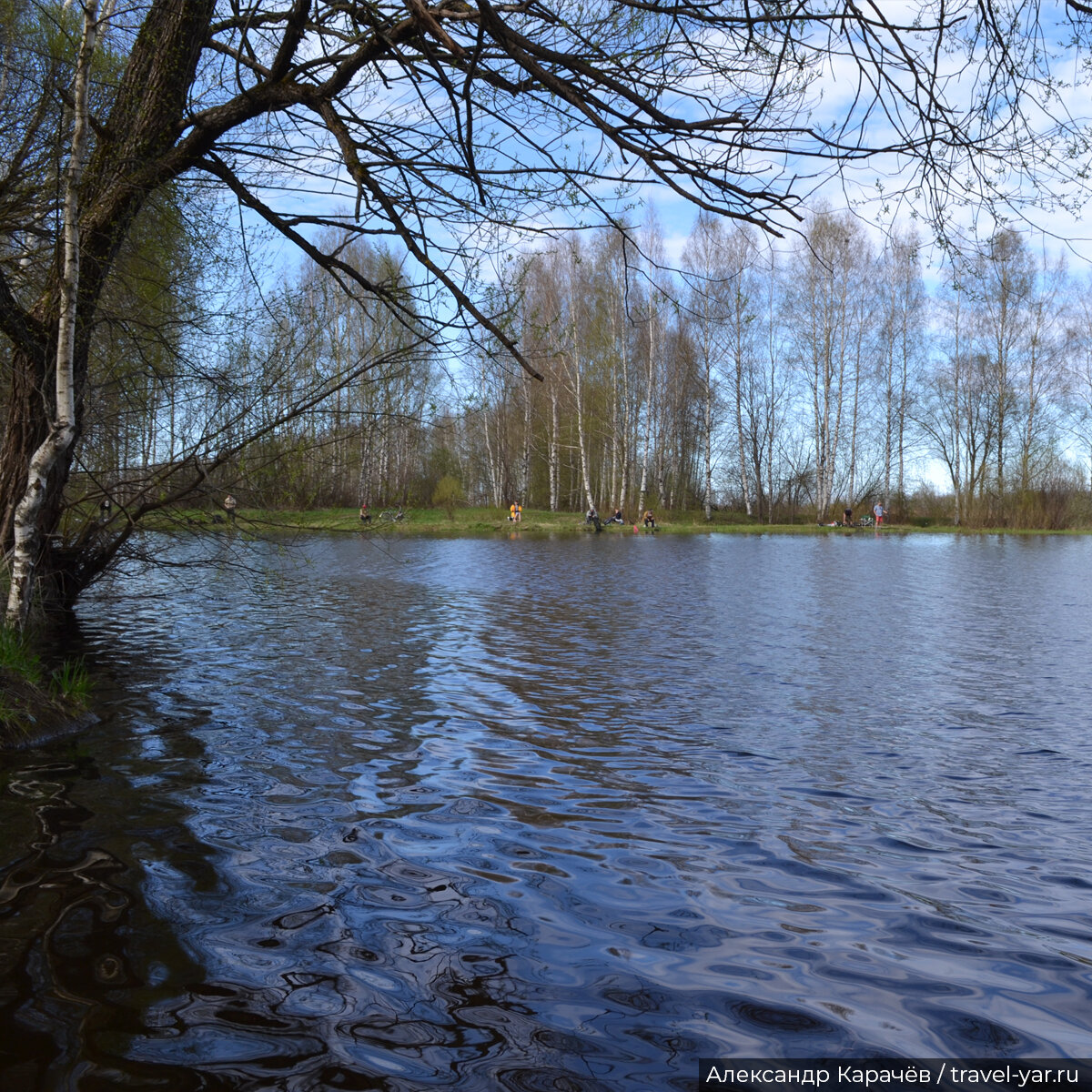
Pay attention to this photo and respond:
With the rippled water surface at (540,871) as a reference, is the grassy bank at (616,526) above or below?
above

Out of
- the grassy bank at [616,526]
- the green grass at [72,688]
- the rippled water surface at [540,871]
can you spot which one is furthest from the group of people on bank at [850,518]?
the green grass at [72,688]

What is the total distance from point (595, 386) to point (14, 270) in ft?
119

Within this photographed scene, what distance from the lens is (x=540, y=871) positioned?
12.9 feet

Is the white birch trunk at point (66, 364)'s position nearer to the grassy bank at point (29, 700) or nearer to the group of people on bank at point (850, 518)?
the grassy bank at point (29, 700)

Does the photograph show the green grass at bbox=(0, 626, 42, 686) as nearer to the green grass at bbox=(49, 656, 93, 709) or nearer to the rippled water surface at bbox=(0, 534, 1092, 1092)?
the green grass at bbox=(49, 656, 93, 709)

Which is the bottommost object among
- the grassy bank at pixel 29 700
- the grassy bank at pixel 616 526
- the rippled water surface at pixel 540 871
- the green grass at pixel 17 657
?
the rippled water surface at pixel 540 871

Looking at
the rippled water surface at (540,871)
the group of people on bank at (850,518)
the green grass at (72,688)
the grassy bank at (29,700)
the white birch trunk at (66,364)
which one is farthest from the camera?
the group of people on bank at (850,518)

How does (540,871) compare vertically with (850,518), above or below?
below

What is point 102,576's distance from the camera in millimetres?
10133

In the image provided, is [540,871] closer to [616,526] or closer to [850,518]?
[616,526]

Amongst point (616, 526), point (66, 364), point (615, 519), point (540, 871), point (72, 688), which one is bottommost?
point (540, 871)

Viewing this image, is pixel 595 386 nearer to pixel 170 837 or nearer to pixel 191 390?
pixel 191 390

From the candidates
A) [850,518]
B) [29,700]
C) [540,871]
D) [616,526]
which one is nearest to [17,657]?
[29,700]

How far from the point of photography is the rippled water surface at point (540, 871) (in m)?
2.64
